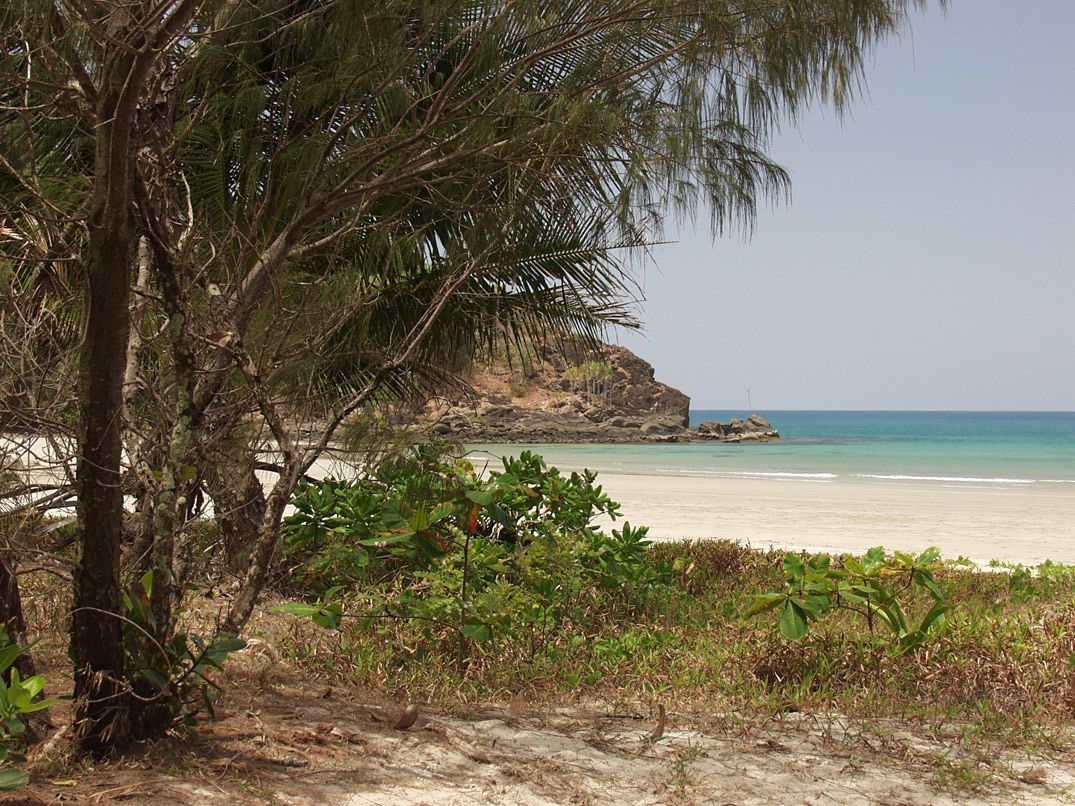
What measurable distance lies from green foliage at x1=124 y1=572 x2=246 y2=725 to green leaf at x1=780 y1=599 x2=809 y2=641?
206 centimetres

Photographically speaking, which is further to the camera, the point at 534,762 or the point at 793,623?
the point at 793,623

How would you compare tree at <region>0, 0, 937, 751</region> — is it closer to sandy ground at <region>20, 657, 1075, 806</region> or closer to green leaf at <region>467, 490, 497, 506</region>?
sandy ground at <region>20, 657, 1075, 806</region>

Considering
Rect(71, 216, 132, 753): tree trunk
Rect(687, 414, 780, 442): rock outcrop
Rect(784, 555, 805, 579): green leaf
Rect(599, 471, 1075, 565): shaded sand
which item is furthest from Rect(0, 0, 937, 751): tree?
Rect(687, 414, 780, 442): rock outcrop

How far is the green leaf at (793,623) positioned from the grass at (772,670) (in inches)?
13.3

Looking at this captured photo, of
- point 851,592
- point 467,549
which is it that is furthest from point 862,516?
point 467,549

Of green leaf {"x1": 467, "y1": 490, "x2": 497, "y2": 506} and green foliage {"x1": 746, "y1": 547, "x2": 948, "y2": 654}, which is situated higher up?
green leaf {"x1": 467, "y1": 490, "x2": 497, "y2": 506}

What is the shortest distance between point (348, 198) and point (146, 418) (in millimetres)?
1508

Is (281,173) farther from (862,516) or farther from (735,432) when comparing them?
(735,432)

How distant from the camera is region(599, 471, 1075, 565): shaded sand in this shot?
970cm

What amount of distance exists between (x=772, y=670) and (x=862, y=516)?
10.5 m

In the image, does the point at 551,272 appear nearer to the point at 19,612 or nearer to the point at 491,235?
the point at 491,235

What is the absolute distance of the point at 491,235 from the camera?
3775 millimetres

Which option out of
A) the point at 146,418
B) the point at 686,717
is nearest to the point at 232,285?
the point at 146,418

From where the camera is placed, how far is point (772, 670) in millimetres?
3623
